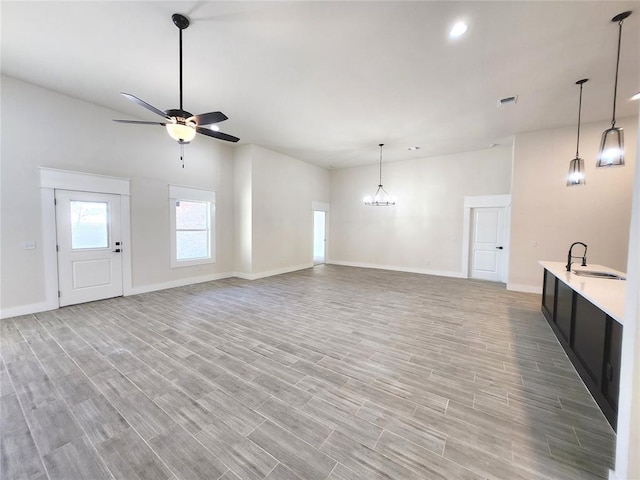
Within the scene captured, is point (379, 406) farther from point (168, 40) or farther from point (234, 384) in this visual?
point (168, 40)

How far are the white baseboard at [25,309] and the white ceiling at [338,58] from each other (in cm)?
349

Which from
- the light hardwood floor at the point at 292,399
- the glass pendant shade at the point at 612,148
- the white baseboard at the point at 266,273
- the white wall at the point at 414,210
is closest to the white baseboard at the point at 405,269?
the white wall at the point at 414,210

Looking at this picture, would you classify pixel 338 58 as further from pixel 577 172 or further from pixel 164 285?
pixel 164 285

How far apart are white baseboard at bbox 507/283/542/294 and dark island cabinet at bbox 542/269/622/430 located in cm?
→ 243

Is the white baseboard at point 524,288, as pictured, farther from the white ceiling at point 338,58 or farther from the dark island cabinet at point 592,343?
the white ceiling at point 338,58

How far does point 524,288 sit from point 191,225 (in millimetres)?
7927

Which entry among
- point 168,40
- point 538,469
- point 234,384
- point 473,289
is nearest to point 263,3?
point 168,40

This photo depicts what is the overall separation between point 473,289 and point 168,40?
7040mm

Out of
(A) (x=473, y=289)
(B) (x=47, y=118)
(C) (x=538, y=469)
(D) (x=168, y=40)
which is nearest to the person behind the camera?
(C) (x=538, y=469)

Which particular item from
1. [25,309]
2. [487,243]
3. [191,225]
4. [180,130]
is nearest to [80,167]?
[191,225]

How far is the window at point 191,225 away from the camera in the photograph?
228 inches

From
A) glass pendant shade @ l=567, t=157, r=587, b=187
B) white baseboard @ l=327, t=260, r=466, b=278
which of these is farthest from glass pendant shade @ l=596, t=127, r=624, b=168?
white baseboard @ l=327, t=260, r=466, b=278

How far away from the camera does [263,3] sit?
2371 mm

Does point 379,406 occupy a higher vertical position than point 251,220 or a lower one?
lower
